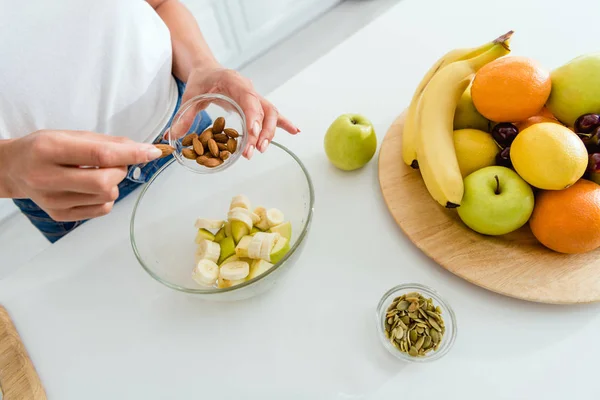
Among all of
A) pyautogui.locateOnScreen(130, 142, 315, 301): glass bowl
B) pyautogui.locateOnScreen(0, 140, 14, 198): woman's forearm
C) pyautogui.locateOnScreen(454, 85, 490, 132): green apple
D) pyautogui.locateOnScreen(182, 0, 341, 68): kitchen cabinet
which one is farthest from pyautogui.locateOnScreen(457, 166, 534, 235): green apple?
pyautogui.locateOnScreen(182, 0, 341, 68): kitchen cabinet

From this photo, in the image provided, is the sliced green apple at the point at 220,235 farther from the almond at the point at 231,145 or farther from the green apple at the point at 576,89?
the green apple at the point at 576,89

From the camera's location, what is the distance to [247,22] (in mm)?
2350

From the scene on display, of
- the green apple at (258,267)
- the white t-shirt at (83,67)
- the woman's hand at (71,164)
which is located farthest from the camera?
the white t-shirt at (83,67)

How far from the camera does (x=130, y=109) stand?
911mm

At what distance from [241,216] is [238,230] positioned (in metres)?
0.02

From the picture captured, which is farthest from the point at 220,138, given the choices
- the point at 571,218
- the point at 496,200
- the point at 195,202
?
the point at 571,218

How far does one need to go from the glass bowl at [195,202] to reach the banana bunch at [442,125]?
0.19m

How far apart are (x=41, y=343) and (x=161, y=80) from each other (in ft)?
1.81

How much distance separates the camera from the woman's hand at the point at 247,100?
2.43 feet

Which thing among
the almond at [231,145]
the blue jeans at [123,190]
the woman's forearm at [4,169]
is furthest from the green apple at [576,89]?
the woman's forearm at [4,169]

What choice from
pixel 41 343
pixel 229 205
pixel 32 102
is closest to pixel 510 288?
pixel 229 205

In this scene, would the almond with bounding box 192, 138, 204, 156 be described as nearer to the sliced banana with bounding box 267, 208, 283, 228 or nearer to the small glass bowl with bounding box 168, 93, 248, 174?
the small glass bowl with bounding box 168, 93, 248, 174

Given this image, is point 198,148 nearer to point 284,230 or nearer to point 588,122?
point 284,230

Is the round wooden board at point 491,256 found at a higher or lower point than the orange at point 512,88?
lower
